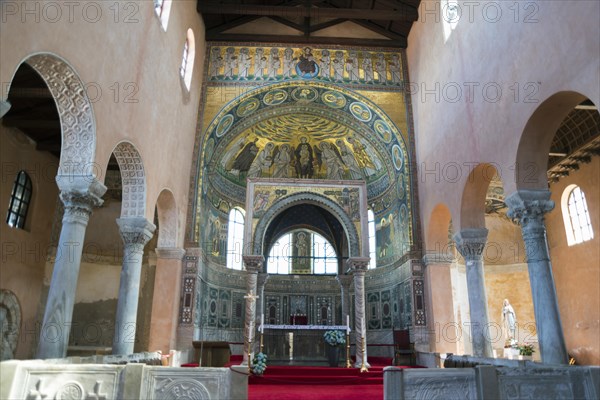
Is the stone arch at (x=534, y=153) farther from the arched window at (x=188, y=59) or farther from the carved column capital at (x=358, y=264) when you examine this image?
the arched window at (x=188, y=59)

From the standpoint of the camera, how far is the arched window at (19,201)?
48.3ft

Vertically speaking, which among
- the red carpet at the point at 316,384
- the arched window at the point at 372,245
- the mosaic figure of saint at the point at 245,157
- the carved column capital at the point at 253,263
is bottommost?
the red carpet at the point at 316,384

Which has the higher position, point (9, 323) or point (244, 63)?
point (244, 63)

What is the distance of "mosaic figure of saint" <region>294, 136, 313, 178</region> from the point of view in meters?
22.5

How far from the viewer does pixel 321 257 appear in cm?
2452

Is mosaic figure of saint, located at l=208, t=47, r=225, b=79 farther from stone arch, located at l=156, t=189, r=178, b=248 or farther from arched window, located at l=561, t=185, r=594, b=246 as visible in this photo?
arched window, located at l=561, t=185, r=594, b=246

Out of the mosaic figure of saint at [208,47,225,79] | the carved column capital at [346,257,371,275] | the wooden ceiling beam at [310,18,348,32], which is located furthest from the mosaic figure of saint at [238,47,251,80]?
the carved column capital at [346,257,371,275]

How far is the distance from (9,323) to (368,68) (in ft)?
52.5

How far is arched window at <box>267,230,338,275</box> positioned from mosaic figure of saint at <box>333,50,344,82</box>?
995 cm

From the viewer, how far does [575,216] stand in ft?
51.9

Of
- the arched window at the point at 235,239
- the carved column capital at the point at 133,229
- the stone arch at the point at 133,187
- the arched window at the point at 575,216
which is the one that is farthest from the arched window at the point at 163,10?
the arched window at the point at 575,216

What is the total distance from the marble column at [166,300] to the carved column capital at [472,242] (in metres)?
9.34

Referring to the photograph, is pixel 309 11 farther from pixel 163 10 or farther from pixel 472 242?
pixel 472 242

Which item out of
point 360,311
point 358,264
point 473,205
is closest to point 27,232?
point 358,264
